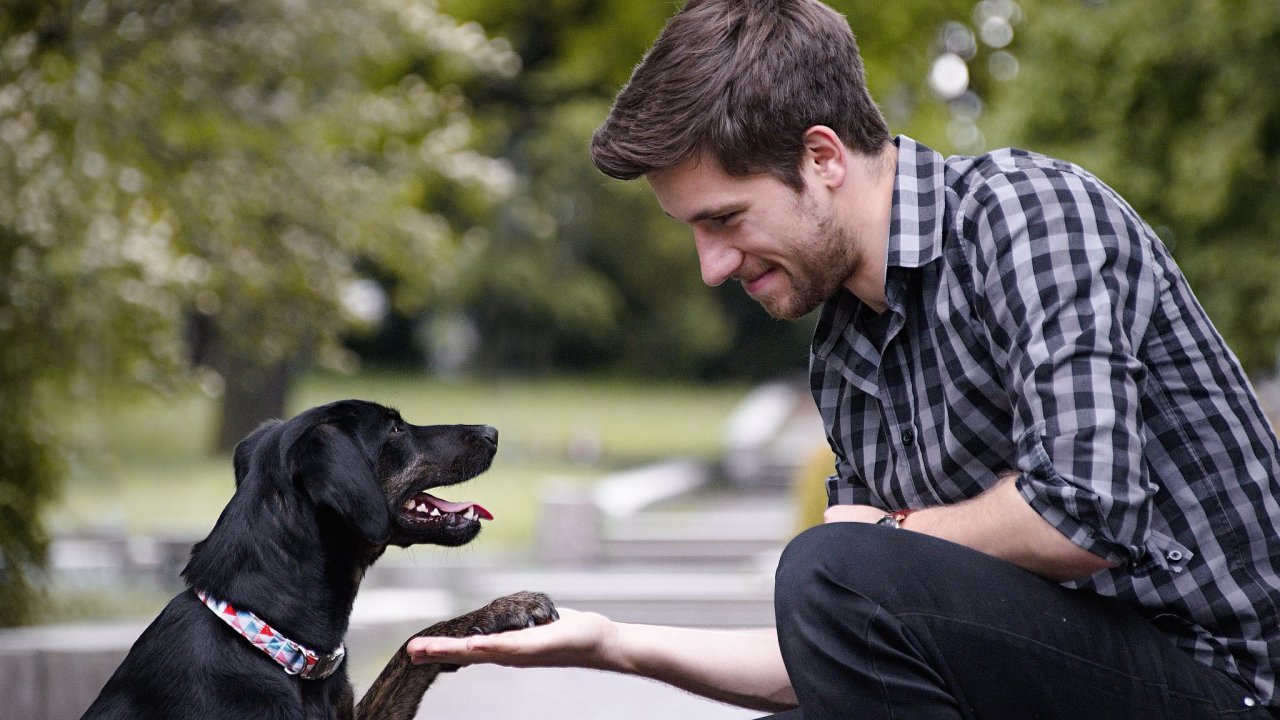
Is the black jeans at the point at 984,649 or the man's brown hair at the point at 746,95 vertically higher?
the man's brown hair at the point at 746,95

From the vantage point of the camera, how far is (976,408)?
2.37 metres

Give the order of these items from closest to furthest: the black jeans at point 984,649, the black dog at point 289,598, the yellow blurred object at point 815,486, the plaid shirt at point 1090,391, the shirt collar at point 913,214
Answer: the plaid shirt at point 1090,391, the black jeans at point 984,649, the shirt collar at point 913,214, the black dog at point 289,598, the yellow blurred object at point 815,486

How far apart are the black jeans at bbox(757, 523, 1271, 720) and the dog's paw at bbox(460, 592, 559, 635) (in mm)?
805

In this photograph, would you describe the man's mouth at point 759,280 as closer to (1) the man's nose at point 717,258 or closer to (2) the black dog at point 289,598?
(1) the man's nose at point 717,258

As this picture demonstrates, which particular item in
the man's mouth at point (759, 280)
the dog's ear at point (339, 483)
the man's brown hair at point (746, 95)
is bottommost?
the dog's ear at point (339, 483)

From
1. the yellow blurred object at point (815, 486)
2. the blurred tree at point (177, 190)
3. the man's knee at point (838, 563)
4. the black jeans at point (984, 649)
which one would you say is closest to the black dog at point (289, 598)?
the man's knee at point (838, 563)

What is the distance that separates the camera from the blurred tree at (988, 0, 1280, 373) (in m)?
11.6

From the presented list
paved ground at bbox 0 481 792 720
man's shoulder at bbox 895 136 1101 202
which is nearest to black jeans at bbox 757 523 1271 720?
man's shoulder at bbox 895 136 1101 202

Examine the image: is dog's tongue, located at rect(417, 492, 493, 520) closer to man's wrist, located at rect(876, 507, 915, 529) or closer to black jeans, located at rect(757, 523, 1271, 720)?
man's wrist, located at rect(876, 507, 915, 529)

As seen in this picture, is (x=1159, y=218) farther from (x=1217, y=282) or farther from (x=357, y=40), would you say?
(x=357, y=40)

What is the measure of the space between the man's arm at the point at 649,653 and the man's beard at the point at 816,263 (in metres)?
0.72

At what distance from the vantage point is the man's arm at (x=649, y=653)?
2582 millimetres

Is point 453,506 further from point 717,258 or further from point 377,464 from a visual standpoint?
point 717,258

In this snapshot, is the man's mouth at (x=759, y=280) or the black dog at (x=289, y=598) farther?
the black dog at (x=289, y=598)
